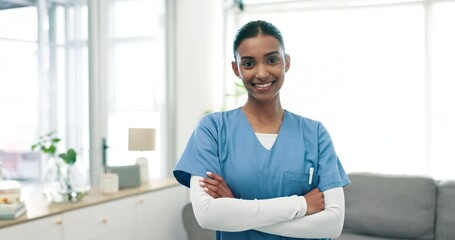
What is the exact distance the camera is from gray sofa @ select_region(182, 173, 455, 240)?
3.02 m

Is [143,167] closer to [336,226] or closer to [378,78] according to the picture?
[378,78]

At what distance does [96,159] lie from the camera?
126 inches

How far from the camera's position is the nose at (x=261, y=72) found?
4.34ft

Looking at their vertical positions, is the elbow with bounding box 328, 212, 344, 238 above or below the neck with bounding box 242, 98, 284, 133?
below

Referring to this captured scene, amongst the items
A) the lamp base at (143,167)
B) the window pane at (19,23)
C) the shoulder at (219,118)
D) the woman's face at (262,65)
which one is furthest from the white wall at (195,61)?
the woman's face at (262,65)

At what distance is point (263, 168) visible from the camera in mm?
1322

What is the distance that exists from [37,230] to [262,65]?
1500 mm

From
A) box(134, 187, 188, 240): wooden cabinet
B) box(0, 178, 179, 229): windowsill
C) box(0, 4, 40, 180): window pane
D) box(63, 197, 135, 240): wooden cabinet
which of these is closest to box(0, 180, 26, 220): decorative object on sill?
box(0, 178, 179, 229): windowsill

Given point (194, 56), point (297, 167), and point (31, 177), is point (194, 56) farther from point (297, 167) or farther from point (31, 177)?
point (297, 167)

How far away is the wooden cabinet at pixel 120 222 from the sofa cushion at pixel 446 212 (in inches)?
68.6

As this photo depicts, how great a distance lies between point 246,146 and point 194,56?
2.63 meters

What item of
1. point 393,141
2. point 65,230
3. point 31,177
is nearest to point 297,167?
point 65,230

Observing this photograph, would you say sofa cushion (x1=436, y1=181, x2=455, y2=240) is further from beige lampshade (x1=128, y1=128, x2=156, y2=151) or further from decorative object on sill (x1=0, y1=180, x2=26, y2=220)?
decorative object on sill (x1=0, y1=180, x2=26, y2=220)

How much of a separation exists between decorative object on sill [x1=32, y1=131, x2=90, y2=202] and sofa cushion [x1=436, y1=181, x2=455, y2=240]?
220 cm
